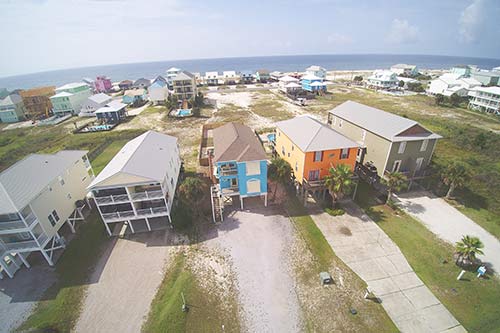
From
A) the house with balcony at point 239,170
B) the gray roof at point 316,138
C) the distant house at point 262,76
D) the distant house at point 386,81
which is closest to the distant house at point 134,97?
the distant house at point 262,76

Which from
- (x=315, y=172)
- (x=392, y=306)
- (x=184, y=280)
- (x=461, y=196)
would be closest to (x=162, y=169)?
(x=184, y=280)

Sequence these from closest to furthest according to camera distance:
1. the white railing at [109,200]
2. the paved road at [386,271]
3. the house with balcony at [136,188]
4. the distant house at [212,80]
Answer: the paved road at [386,271] → the house with balcony at [136,188] → the white railing at [109,200] → the distant house at [212,80]

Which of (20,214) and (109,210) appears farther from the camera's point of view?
(109,210)

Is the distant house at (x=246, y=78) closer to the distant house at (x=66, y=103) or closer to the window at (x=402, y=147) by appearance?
the distant house at (x=66, y=103)

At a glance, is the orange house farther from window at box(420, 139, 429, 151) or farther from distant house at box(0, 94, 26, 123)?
distant house at box(0, 94, 26, 123)

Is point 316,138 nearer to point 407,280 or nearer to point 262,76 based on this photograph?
point 407,280

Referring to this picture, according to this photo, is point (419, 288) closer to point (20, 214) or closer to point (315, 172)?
point (315, 172)

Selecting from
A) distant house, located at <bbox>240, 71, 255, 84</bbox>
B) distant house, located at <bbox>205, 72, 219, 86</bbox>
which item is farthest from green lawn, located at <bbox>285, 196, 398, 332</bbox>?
distant house, located at <bbox>240, 71, 255, 84</bbox>
